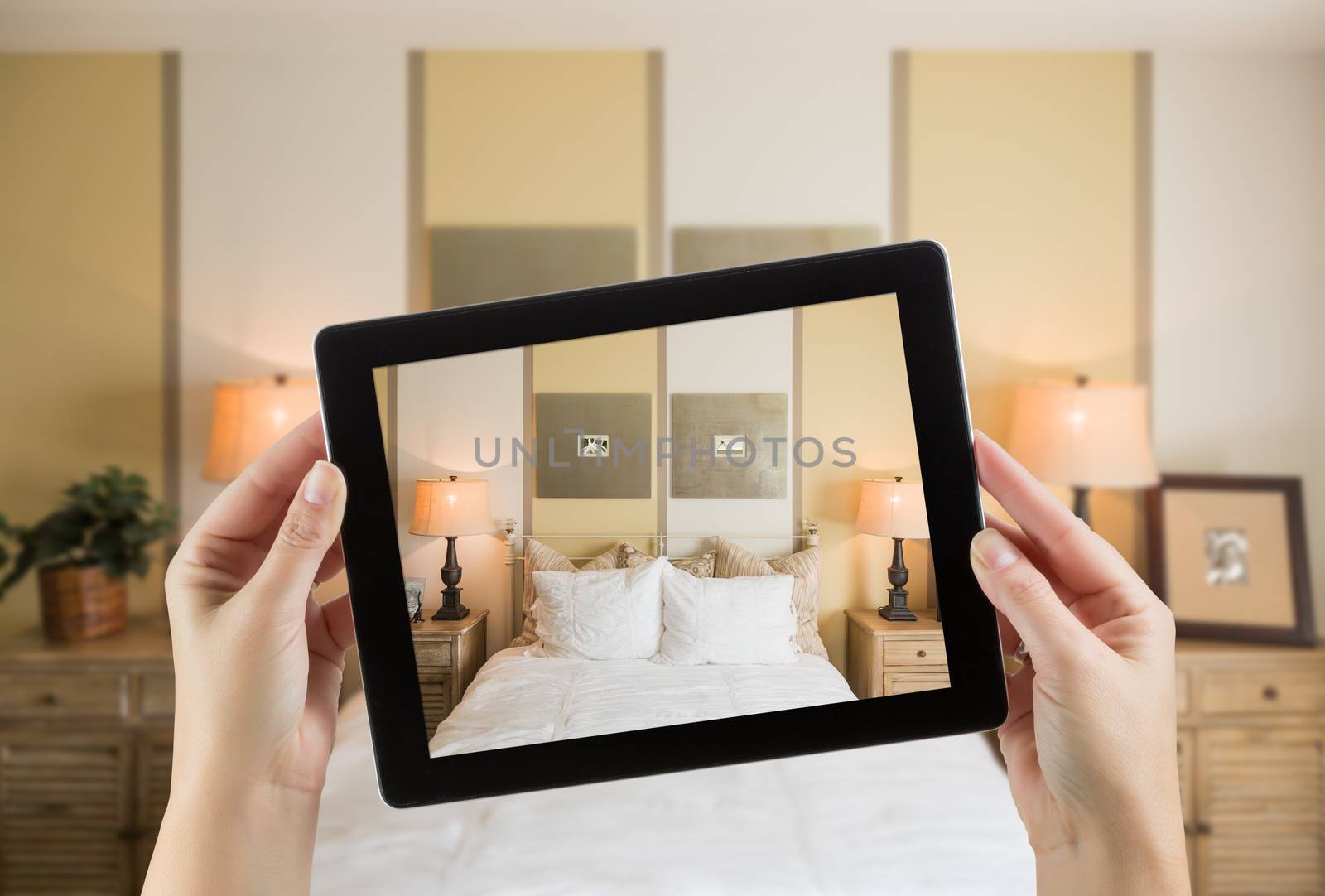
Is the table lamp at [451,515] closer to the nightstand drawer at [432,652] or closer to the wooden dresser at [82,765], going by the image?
the nightstand drawer at [432,652]

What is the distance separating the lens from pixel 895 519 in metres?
0.71

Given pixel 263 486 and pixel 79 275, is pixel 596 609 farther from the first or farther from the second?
pixel 79 275

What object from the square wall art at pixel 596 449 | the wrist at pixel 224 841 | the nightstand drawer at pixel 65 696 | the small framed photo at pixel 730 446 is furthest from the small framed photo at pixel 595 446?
the nightstand drawer at pixel 65 696

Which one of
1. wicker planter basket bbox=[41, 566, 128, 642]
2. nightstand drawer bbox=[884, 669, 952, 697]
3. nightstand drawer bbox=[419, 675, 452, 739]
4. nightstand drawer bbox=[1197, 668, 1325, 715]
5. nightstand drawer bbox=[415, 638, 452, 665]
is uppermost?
nightstand drawer bbox=[415, 638, 452, 665]


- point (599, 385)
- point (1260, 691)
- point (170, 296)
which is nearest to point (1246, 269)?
point (1260, 691)

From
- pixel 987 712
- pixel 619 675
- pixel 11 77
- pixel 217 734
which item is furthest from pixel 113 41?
pixel 987 712

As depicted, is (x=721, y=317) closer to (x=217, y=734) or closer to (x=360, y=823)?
(x=217, y=734)

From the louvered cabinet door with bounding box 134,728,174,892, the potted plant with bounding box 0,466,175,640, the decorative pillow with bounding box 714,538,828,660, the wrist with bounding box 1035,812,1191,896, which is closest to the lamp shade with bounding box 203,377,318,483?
the potted plant with bounding box 0,466,175,640

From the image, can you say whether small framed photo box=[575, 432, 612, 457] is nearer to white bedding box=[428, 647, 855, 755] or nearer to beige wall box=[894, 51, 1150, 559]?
white bedding box=[428, 647, 855, 755]

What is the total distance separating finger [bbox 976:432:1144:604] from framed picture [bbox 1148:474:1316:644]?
6.65ft

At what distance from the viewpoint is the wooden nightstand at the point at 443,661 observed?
0.72 meters

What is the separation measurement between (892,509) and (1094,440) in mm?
1924

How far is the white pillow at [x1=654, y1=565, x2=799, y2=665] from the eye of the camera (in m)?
0.72

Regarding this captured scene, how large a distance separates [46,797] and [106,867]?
0.27 meters
